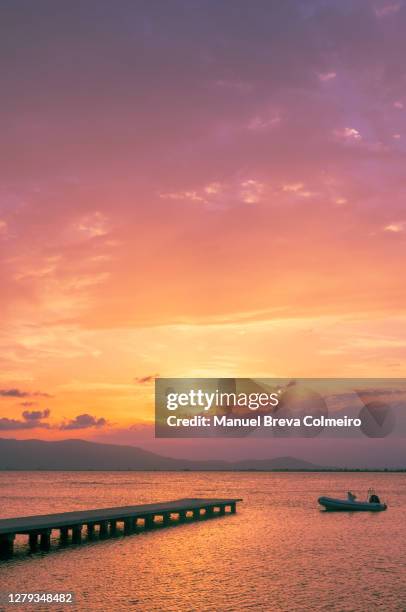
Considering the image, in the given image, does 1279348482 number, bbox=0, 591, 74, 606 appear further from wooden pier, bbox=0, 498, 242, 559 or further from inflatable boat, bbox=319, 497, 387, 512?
inflatable boat, bbox=319, 497, 387, 512

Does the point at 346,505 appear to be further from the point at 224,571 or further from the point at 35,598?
the point at 35,598

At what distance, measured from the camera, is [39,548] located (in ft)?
126

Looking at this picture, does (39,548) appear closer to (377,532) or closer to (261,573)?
(261,573)

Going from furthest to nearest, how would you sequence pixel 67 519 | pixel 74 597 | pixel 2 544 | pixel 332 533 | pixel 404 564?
1. pixel 332 533
2. pixel 67 519
3. pixel 404 564
4. pixel 2 544
5. pixel 74 597

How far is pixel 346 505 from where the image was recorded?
7606cm

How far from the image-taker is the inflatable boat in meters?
75.8

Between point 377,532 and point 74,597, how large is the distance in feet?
118

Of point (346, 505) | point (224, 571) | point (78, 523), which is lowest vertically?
point (346, 505)

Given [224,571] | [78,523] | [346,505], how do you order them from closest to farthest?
[224,571] → [78,523] → [346,505]

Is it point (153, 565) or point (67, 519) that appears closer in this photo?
point (153, 565)

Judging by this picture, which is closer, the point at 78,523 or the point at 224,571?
the point at 224,571

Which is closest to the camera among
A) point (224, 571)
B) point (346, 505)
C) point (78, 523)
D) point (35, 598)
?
point (35, 598)

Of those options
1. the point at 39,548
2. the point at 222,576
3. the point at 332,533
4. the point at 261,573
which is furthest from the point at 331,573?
the point at 332,533

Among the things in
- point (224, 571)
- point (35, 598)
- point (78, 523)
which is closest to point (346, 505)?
point (78, 523)
